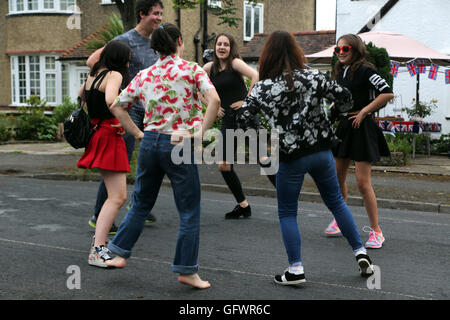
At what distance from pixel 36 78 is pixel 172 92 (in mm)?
21211

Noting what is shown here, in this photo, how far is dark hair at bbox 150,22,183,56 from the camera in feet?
13.3

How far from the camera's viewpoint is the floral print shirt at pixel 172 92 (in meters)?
4.04

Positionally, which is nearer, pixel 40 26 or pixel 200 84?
pixel 200 84

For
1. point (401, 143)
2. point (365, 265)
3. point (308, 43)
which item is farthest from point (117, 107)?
point (308, 43)

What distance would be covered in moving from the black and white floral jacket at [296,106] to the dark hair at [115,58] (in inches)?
51.1

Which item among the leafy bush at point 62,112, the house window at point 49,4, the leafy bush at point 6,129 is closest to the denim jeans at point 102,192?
the leafy bush at point 6,129

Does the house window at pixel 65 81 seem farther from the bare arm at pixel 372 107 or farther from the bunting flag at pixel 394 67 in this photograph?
the bare arm at pixel 372 107

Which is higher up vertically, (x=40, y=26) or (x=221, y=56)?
(x=40, y=26)

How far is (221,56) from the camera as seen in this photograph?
6664 mm

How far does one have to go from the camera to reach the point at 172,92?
4.04 metres

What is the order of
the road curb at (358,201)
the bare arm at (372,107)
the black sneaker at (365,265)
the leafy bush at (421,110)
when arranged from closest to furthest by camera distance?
1. the black sneaker at (365,265)
2. the bare arm at (372,107)
3. the road curb at (358,201)
4. the leafy bush at (421,110)
